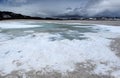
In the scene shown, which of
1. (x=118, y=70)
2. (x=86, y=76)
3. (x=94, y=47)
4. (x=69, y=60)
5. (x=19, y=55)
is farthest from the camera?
(x=94, y=47)

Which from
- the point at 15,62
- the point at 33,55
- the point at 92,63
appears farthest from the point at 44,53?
the point at 92,63

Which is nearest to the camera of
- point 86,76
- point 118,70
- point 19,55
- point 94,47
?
point 86,76

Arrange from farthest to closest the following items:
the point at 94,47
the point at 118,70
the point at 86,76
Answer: the point at 94,47, the point at 118,70, the point at 86,76

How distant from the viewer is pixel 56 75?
5.40 m

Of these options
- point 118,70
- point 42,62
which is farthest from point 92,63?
point 42,62

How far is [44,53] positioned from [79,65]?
1933mm

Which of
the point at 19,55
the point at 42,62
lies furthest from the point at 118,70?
the point at 19,55

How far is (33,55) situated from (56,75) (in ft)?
7.22

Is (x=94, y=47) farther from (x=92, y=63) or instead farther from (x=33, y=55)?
(x=33, y=55)

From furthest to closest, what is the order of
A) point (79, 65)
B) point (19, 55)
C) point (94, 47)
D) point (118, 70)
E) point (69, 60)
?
point (94, 47), point (19, 55), point (69, 60), point (79, 65), point (118, 70)

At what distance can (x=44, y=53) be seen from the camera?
7648mm

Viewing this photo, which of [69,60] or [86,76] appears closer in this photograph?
[86,76]

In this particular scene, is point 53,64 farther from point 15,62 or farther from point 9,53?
point 9,53

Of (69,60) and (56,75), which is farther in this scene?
(69,60)
